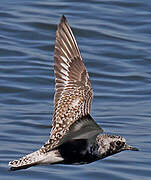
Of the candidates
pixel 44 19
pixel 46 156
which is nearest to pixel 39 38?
pixel 44 19

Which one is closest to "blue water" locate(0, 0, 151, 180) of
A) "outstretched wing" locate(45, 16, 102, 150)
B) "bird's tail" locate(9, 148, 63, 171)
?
"outstretched wing" locate(45, 16, 102, 150)

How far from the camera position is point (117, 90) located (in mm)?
16359

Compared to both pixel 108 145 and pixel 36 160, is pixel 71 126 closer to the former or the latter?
pixel 36 160

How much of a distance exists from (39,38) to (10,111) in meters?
4.09

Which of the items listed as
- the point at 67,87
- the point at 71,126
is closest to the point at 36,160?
the point at 71,126

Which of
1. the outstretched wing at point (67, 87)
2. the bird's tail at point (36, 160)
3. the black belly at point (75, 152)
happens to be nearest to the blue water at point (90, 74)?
the outstretched wing at point (67, 87)

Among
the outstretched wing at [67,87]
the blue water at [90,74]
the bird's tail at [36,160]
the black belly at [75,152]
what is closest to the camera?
the bird's tail at [36,160]

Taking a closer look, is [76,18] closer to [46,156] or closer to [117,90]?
[117,90]

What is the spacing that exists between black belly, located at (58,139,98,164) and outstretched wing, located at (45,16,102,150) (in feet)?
0.42

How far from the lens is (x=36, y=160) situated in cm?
941

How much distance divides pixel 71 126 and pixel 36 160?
554 millimetres

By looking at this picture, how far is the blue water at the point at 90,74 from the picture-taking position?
530 inches

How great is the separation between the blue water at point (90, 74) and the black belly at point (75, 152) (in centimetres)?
291

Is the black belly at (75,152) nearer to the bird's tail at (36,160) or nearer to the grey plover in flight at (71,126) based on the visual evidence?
the grey plover in flight at (71,126)
